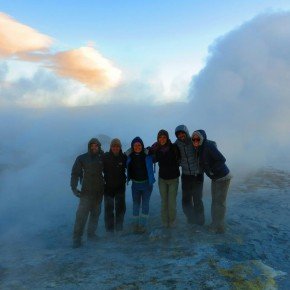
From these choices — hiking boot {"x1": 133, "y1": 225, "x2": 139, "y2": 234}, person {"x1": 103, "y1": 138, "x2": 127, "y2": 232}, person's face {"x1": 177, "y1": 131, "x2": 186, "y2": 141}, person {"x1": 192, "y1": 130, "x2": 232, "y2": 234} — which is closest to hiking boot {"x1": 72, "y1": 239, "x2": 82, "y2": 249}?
person {"x1": 103, "y1": 138, "x2": 127, "y2": 232}

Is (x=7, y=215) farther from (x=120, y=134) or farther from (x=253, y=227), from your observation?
(x=120, y=134)

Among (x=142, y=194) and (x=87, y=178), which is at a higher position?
(x=87, y=178)

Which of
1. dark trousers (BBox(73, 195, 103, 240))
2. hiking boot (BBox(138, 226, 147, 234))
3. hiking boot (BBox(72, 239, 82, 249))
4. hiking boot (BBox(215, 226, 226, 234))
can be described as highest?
→ dark trousers (BBox(73, 195, 103, 240))

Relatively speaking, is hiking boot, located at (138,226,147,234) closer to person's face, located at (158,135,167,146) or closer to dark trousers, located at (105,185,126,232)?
dark trousers, located at (105,185,126,232)

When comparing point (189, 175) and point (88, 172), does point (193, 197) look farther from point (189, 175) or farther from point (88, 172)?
point (88, 172)

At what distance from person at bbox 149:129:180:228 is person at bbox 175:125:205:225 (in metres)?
0.13

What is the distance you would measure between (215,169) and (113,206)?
2.18m

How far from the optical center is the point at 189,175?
7.16 m

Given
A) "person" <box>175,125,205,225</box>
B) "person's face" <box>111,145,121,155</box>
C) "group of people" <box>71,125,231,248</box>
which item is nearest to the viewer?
"group of people" <box>71,125,231,248</box>

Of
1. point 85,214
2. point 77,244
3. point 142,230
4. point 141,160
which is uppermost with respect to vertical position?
point 141,160

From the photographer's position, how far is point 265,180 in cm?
1253

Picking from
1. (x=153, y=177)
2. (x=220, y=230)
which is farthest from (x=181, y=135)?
(x=220, y=230)

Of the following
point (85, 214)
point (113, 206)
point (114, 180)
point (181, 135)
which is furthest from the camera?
point (113, 206)

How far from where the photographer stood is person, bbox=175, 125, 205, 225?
7.01 meters
